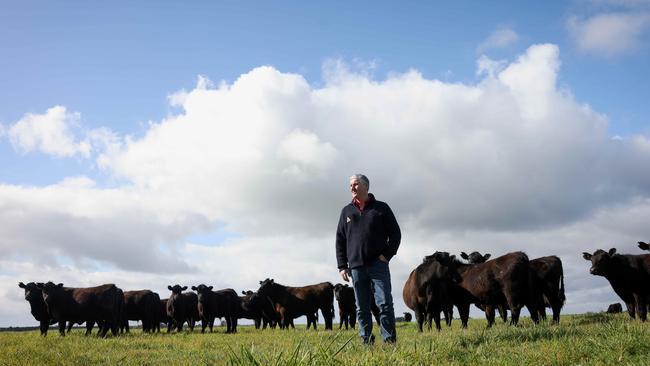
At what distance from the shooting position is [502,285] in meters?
14.4

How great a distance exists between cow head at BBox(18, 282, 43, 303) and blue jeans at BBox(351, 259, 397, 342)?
1983cm

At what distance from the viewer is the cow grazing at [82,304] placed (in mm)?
21672

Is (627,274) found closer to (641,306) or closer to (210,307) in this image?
(641,306)

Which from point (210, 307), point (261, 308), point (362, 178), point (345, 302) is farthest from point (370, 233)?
point (261, 308)

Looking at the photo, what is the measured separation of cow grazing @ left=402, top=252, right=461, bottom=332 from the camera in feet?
51.9

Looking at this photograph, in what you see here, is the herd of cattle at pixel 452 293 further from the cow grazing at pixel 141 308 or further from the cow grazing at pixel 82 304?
the cow grazing at pixel 141 308

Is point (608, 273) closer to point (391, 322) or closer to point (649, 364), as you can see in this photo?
point (391, 322)

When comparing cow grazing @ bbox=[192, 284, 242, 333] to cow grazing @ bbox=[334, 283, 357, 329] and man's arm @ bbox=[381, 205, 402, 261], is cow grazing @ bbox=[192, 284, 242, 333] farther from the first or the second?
man's arm @ bbox=[381, 205, 402, 261]

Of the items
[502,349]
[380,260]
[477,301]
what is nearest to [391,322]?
[380,260]

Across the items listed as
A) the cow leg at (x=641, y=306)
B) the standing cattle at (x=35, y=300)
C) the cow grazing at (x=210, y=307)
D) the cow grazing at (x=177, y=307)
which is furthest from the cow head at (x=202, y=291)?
the cow leg at (x=641, y=306)

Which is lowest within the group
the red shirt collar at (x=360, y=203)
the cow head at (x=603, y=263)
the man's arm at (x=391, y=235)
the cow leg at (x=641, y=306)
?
the cow leg at (x=641, y=306)

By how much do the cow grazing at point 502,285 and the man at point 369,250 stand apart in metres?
6.65

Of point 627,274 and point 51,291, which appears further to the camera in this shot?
point 51,291

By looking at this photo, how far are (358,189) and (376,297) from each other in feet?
5.62
